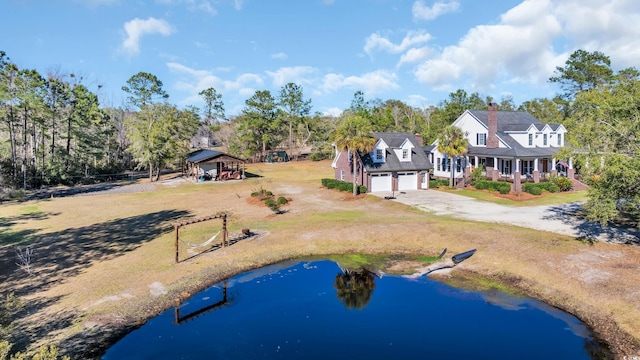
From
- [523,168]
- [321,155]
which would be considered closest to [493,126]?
[523,168]

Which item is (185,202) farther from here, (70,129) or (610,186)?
(610,186)

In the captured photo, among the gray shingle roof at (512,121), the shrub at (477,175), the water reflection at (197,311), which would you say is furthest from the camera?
the gray shingle roof at (512,121)

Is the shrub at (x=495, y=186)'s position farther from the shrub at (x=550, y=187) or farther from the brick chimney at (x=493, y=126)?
the brick chimney at (x=493, y=126)

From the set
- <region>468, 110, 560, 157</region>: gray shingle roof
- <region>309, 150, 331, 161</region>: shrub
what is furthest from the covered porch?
<region>309, 150, 331, 161</region>: shrub

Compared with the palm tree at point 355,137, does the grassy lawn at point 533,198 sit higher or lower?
lower

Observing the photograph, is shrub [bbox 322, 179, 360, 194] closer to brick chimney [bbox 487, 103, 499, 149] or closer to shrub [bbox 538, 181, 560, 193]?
brick chimney [bbox 487, 103, 499, 149]

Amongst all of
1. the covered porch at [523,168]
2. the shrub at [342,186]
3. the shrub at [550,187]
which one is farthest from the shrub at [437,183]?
the shrub at [550,187]
